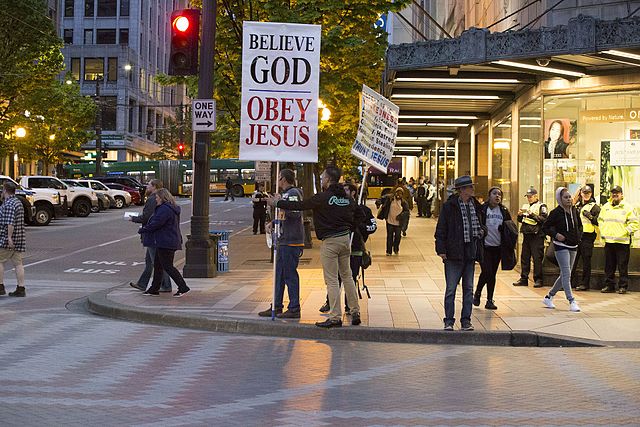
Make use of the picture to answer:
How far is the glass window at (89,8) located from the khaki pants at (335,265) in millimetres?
95942

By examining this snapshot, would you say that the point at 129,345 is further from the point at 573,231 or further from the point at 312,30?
the point at 573,231

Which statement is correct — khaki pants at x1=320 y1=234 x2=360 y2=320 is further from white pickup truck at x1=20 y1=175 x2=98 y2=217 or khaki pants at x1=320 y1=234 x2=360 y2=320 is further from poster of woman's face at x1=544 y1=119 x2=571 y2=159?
white pickup truck at x1=20 y1=175 x2=98 y2=217

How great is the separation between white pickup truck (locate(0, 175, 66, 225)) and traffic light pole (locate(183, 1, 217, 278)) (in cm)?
2032

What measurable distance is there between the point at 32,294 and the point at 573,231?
879 cm

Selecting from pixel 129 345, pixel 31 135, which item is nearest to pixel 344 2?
pixel 129 345

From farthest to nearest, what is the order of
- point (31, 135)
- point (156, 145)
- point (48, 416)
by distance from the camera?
point (156, 145) < point (31, 135) < point (48, 416)

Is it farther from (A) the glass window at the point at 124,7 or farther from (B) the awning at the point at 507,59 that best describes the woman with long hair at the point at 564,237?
(A) the glass window at the point at 124,7

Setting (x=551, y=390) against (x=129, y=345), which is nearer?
(x=551, y=390)

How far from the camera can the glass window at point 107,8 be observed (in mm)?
103250

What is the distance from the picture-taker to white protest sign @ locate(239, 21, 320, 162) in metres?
13.5

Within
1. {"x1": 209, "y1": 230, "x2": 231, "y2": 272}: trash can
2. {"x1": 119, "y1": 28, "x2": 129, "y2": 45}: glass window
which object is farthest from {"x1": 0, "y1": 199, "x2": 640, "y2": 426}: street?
{"x1": 119, "y1": 28, "x2": 129, "y2": 45}: glass window

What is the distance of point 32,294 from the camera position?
17094mm

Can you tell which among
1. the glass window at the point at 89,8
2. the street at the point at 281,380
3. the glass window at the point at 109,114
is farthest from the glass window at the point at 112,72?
the street at the point at 281,380

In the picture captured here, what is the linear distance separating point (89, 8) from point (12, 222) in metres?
92.1
